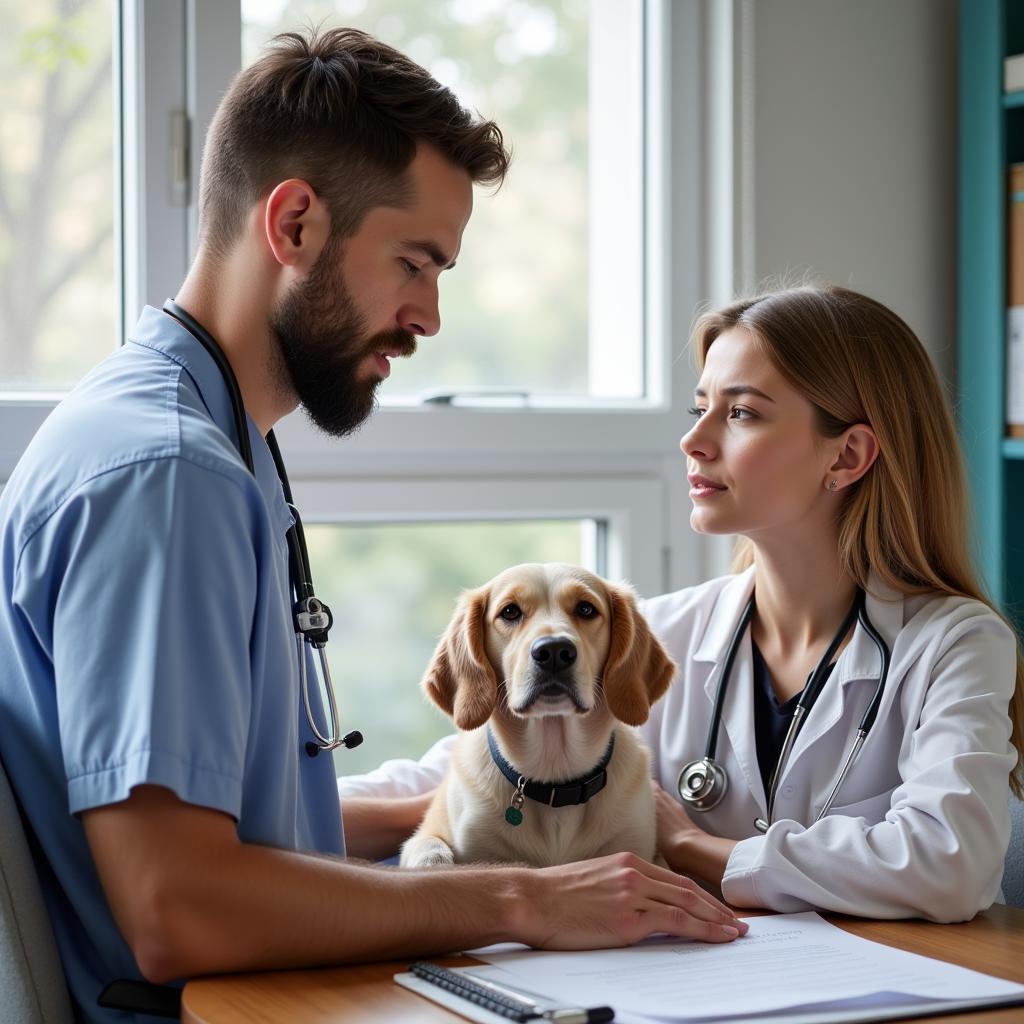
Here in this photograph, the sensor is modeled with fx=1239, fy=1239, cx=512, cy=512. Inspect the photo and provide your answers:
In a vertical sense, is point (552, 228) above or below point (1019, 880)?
above

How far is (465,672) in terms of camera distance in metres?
1.61

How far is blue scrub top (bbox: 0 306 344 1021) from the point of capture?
103cm

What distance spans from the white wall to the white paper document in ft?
5.18

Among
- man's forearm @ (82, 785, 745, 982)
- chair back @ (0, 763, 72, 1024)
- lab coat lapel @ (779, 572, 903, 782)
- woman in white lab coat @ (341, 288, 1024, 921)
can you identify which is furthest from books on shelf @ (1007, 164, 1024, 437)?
chair back @ (0, 763, 72, 1024)

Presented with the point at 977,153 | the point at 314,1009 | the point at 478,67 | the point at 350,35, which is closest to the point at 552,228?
the point at 478,67

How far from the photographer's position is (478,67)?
7.89 feet

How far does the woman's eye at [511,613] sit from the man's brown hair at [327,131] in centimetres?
54

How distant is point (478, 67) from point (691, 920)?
175 centimetres

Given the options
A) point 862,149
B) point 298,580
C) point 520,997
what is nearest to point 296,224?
point 298,580

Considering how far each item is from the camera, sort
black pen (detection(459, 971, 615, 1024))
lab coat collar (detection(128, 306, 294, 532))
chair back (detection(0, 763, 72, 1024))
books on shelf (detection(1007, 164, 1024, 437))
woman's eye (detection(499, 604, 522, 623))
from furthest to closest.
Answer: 1. books on shelf (detection(1007, 164, 1024, 437))
2. woman's eye (detection(499, 604, 522, 623))
3. lab coat collar (detection(128, 306, 294, 532))
4. chair back (detection(0, 763, 72, 1024))
5. black pen (detection(459, 971, 615, 1024))

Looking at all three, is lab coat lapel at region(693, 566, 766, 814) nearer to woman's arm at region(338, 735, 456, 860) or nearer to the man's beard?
woman's arm at region(338, 735, 456, 860)

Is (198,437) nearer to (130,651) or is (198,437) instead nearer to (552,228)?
(130,651)

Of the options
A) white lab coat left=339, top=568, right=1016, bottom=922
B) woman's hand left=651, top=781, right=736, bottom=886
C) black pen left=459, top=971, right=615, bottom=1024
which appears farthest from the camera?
woman's hand left=651, top=781, right=736, bottom=886

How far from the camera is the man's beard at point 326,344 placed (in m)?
1.32
